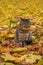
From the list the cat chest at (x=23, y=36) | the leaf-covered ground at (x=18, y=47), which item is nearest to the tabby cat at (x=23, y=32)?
the cat chest at (x=23, y=36)

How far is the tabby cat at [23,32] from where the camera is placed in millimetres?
5751

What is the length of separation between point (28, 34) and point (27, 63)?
0.89 meters

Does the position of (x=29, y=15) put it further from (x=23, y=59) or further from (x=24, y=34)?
(x=23, y=59)

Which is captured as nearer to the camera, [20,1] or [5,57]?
[5,57]

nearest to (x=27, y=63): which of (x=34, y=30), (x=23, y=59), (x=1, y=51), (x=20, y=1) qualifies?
(x=23, y=59)

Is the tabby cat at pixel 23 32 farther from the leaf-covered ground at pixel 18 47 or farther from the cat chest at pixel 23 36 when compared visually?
the leaf-covered ground at pixel 18 47

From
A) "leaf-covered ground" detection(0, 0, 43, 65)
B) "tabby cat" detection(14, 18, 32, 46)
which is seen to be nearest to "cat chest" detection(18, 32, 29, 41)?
"tabby cat" detection(14, 18, 32, 46)

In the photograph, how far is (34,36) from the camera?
6742 millimetres

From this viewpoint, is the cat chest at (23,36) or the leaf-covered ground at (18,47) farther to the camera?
the cat chest at (23,36)

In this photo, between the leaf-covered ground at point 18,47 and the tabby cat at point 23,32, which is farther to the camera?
the tabby cat at point 23,32

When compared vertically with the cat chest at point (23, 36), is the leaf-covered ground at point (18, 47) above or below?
below

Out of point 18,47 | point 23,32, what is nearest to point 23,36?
point 23,32

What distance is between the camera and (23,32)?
19.2ft

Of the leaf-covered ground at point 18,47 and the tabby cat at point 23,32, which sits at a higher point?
the tabby cat at point 23,32
